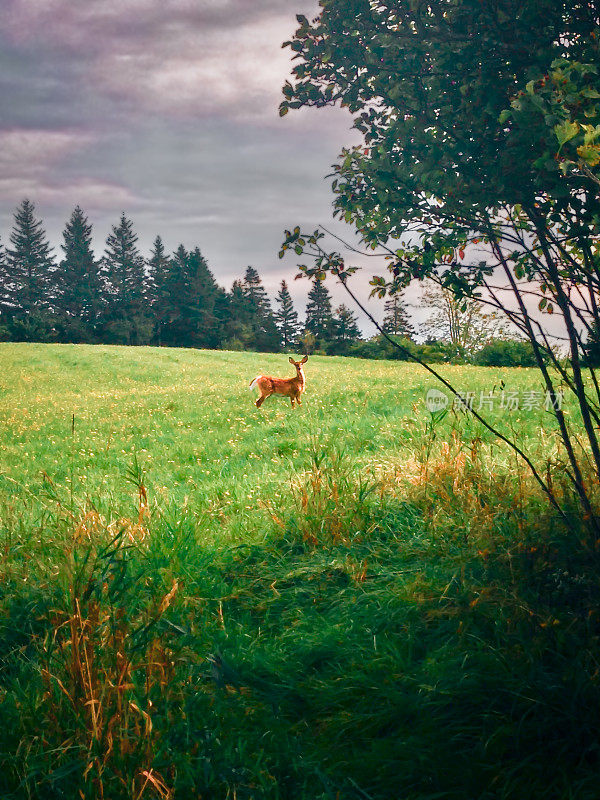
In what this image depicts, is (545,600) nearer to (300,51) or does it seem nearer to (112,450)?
(300,51)

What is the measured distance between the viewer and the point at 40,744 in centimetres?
248

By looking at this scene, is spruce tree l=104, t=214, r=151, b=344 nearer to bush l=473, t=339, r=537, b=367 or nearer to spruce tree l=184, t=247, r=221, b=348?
spruce tree l=184, t=247, r=221, b=348

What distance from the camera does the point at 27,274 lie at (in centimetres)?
7106

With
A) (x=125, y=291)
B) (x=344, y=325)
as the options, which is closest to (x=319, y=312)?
(x=344, y=325)

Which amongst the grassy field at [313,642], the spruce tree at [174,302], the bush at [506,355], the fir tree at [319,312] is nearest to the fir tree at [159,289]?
the spruce tree at [174,302]

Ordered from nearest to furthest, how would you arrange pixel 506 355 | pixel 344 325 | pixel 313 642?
pixel 313 642 → pixel 506 355 → pixel 344 325

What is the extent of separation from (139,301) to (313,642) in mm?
67782

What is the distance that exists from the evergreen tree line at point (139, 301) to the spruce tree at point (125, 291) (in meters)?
0.12

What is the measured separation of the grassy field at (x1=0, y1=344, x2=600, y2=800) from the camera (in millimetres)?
2334

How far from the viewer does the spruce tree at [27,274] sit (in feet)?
222

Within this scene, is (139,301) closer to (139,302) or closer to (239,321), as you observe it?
(139,302)

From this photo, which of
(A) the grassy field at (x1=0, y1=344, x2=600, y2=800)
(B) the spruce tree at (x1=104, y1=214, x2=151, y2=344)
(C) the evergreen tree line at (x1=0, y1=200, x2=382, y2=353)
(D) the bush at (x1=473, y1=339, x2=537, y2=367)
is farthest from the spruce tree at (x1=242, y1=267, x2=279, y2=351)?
(A) the grassy field at (x1=0, y1=344, x2=600, y2=800)

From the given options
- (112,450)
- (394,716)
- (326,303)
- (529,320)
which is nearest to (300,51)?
(529,320)

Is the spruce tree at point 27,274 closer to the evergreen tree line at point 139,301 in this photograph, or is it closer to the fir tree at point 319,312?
the evergreen tree line at point 139,301
